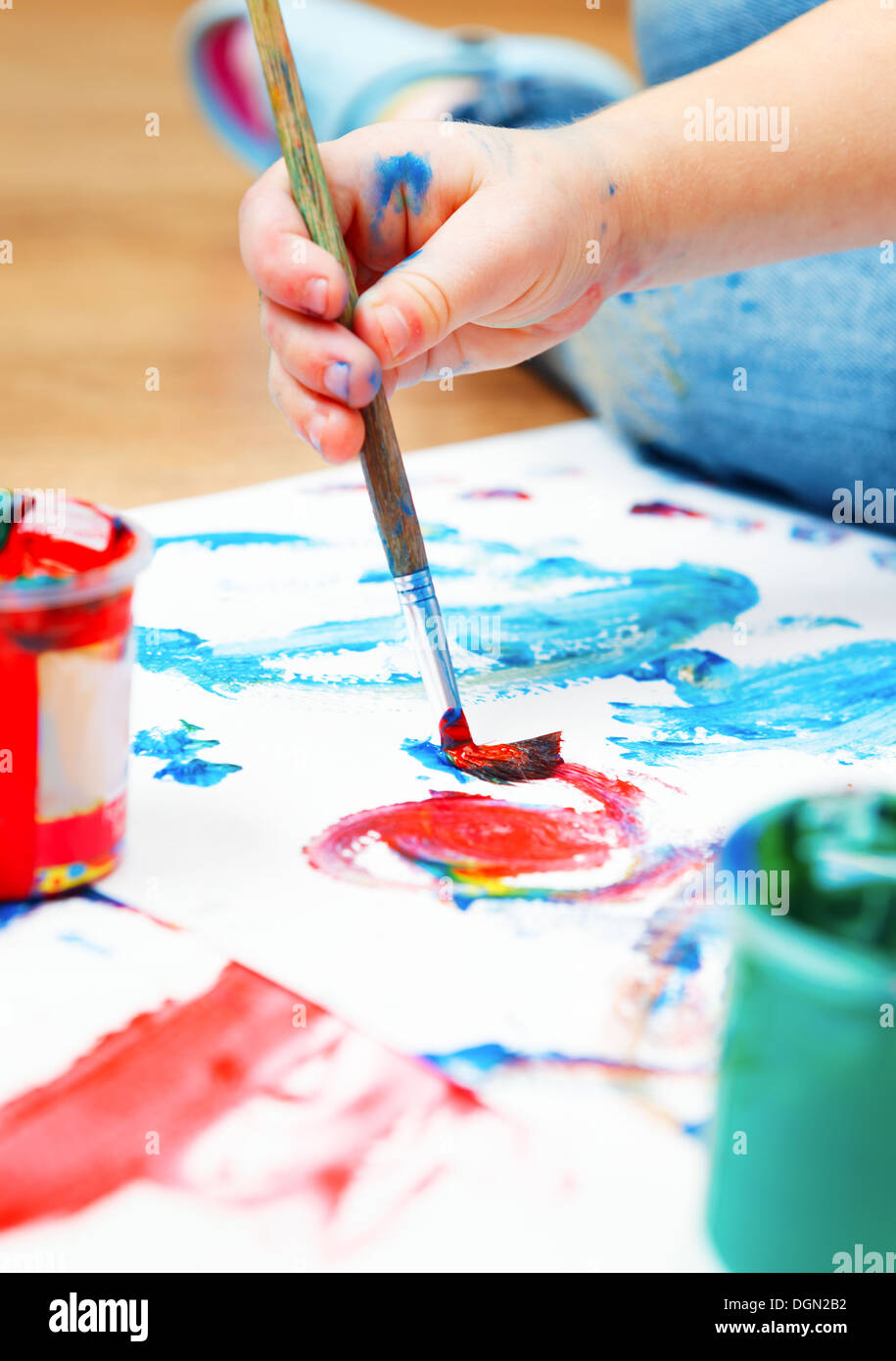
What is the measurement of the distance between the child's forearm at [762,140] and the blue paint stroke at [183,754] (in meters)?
0.38

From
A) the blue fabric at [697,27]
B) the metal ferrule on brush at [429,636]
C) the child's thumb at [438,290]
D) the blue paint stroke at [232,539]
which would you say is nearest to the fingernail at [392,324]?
the child's thumb at [438,290]

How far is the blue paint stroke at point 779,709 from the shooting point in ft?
2.51

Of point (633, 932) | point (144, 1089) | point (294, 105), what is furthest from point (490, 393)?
point (144, 1089)

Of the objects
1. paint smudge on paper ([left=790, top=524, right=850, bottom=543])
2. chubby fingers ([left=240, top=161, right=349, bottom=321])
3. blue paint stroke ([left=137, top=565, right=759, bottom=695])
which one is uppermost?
chubby fingers ([left=240, top=161, right=349, bottom=321])

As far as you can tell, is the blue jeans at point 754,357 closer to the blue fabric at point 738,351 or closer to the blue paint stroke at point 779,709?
the blue fabric at point 738,351

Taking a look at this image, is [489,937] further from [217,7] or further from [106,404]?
[217,7]

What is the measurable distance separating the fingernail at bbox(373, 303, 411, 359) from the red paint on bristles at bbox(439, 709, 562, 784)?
0.66 ft

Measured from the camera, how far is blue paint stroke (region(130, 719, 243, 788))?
71cm

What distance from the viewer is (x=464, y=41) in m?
1.50

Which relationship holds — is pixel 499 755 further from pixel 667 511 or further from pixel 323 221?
pixel 667 511

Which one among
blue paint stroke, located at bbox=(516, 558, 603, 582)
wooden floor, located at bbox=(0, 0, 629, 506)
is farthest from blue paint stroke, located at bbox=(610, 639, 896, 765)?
wooden floor, located at bbox=(0, 0, 629, 506)

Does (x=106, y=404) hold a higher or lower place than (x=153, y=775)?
higher

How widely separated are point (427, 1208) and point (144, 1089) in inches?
4.7

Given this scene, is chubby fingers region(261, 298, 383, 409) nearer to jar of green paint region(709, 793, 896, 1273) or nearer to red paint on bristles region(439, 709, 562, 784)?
red paint on bristles region(439, 709, 562, 784)
